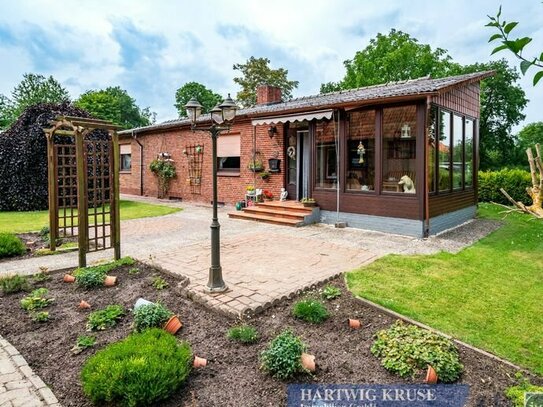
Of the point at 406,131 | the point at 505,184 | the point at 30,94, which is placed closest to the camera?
the point at 406,131

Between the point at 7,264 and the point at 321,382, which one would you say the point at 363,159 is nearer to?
the point at 321,382

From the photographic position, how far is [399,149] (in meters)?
8.54

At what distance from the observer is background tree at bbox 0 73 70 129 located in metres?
39.1

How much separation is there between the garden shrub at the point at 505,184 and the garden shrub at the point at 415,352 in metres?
13.3

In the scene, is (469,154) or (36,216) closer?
(469,154)

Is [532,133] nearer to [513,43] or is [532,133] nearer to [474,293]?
[474,293]

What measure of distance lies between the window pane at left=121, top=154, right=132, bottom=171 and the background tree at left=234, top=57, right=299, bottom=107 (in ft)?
55.9

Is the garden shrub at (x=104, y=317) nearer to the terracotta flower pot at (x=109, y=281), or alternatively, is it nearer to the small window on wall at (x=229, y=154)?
the terracotta flower pot at (x=109, y=281)

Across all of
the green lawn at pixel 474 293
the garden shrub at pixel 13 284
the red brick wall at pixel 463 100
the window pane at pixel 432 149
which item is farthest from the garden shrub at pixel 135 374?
the red brick wall at pixel 463 100

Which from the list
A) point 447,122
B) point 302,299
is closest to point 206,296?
point 302,299

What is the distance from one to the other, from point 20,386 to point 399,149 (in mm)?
8046

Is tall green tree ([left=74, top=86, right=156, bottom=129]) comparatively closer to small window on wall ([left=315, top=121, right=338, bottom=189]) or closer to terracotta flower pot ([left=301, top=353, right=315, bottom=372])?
small window on wall ([left=315, top=121, right=338, bottom=189])

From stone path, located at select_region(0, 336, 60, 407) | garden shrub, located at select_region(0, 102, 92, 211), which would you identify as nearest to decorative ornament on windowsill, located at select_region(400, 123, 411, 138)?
stone path, located at select_region(0, 336, 60, 407)

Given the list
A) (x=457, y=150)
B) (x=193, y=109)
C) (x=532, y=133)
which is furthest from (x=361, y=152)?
(x=532, y=133)
